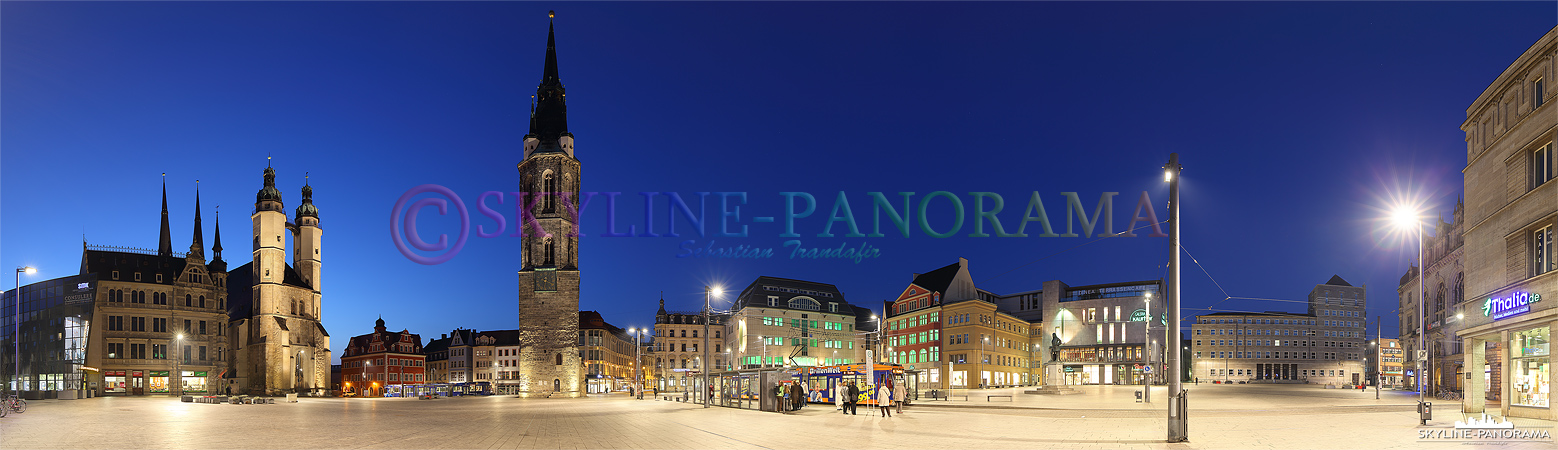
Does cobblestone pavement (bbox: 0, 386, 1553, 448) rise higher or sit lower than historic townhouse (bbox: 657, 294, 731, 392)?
higher

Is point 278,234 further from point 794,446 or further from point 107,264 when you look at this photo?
point 794,446

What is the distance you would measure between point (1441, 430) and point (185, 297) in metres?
94.9

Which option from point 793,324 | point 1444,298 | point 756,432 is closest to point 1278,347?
point 793,324

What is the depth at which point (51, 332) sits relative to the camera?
78.5m

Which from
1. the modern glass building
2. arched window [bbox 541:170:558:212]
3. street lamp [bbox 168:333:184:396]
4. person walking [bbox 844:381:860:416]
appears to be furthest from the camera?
street lamp [bbox 168:333:184:396]

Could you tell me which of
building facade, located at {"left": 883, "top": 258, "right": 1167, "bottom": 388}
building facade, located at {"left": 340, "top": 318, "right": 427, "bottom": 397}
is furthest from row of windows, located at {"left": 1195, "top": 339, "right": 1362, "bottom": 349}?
building facade, located at {"left": 340, "top": 318, "right": 427, "bottom": 397}

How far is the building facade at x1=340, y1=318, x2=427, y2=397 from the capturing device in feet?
421

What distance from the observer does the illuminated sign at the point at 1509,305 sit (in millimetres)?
24922

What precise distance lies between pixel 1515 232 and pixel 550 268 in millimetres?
65433

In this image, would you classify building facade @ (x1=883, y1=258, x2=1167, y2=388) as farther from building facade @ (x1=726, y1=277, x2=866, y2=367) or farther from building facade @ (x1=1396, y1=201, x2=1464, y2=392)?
building facade @ (x1=1396, y1=201, x2=1464, y2=392)

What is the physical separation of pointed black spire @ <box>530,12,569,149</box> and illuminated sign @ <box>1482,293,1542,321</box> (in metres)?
68.9

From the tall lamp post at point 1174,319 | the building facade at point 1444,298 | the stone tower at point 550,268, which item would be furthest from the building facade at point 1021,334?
the tall lamp post at point 1174,319

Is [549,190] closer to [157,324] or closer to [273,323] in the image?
[273,323]

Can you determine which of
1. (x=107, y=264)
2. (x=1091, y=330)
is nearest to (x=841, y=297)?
(x=1091, y=330)
